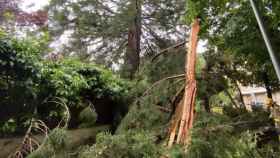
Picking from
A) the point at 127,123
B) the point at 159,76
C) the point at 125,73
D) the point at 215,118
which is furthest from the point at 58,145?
the point at 125,73

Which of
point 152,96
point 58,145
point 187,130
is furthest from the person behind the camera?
point 152,96

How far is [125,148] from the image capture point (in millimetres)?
2320

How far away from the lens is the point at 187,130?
242cm

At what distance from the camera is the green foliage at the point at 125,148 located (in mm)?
2240

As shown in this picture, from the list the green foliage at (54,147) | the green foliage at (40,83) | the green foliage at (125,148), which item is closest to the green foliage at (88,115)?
the green foliage at (40,83)

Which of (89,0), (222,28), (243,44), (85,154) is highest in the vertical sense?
(89,0)

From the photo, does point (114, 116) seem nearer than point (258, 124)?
No

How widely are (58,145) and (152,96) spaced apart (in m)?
1.33

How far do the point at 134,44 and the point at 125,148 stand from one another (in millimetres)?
5112

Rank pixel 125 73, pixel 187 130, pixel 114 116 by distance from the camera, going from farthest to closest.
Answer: pixel 125 73, pixel 114 116, pixel 187 130

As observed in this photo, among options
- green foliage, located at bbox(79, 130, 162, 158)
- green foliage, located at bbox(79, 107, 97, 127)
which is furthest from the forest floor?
green foliage, located at bbox(79, 130, 162, 158)

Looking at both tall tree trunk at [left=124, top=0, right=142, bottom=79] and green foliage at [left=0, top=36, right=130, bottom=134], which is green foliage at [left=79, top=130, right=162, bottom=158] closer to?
green foliage at [left=0, top=36, right=130, bottom=134]

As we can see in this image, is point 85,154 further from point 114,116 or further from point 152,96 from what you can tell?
point 114,116

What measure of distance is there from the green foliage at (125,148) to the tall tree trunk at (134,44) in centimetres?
407
